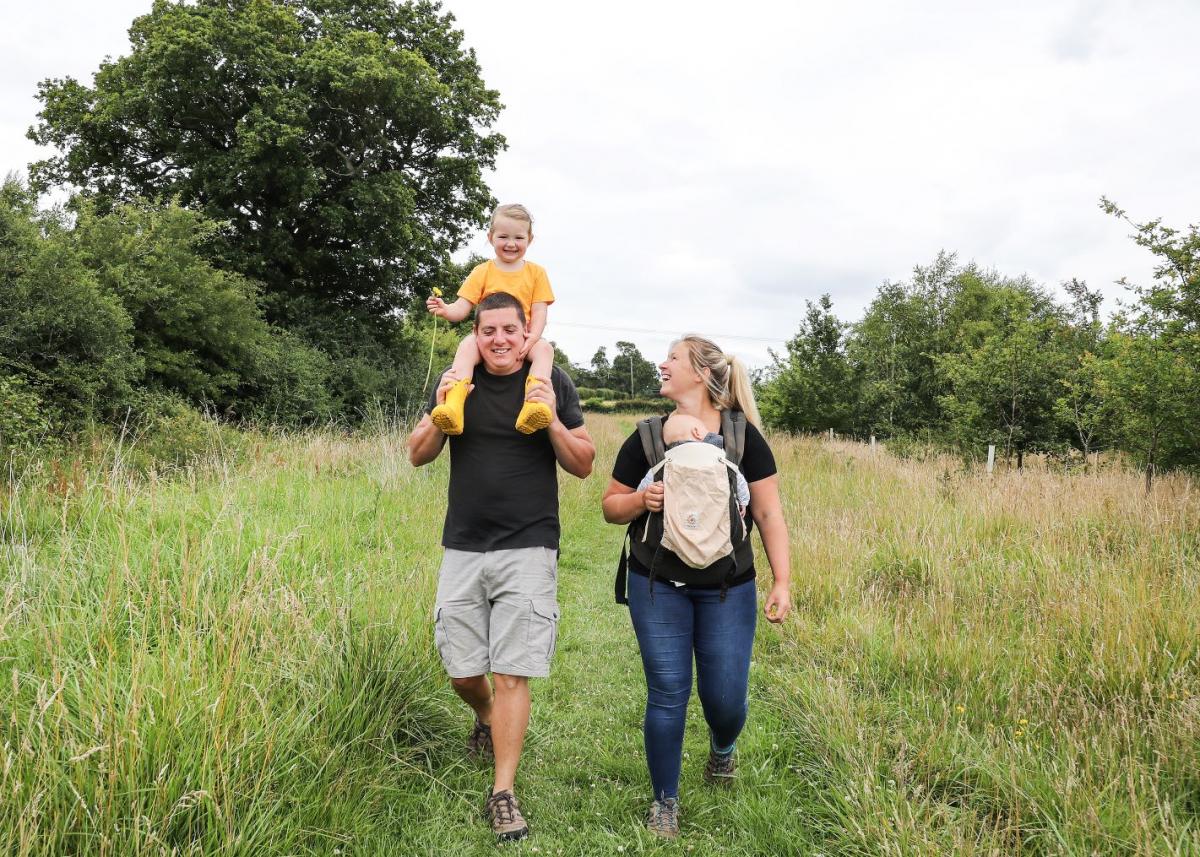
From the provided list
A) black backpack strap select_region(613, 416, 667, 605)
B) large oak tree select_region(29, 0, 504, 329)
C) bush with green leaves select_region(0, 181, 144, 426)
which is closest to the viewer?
black backpack strap select_region(613, 416, 667, 605)

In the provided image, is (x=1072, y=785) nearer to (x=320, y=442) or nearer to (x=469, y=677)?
(x=469, y=677)

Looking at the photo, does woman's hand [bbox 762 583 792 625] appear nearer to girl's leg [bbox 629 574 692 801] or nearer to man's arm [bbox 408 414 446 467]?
girl's leg [bbox 629 574 692 801]

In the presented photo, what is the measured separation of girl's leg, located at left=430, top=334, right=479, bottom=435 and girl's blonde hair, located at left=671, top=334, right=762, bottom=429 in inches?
34.2

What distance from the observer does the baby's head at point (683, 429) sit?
2658 mm

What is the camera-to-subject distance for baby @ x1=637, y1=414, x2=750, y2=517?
Answer: 264 centimetres

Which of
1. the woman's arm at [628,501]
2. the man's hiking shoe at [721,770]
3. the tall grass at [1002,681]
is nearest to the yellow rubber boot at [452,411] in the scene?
the woman's arm at [628,501]

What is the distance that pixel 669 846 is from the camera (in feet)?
8.61

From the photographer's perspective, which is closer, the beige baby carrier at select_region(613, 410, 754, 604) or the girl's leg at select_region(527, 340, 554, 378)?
the beige baby carrier at select_region(613, 410, 754, 604)

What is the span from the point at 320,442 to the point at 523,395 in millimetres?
7622

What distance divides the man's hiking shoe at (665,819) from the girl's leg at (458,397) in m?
1.72

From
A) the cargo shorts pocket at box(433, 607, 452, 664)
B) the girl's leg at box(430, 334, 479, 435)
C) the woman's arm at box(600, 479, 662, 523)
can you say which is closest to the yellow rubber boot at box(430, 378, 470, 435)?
the girl's leg at box(430, 334, 479, 435)

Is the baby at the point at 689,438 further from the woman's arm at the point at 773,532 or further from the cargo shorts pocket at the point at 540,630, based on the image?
the cargo shorts pocket at the point at 540,630

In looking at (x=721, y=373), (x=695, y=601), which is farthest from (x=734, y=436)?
(x=695, y=601)

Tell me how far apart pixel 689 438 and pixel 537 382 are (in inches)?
25.7
